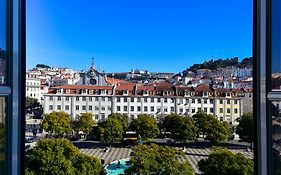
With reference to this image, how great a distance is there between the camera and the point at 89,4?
13.6 meters

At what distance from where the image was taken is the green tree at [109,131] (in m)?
7.61

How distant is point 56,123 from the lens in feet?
26.9

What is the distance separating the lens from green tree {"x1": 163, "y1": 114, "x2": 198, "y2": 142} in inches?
276

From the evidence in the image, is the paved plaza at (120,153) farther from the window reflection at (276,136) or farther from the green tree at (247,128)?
the window reflection at (276,136)

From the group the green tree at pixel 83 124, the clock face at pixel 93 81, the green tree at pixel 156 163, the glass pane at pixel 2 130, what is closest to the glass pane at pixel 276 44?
the glass pane at pixel 2 130

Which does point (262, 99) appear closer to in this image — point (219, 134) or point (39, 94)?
point (219, 134)

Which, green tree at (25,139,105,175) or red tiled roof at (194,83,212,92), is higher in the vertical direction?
red tiled roof at (194,83,212,92)

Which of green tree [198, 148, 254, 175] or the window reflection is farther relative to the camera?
green tree [198, 148, 254, 175]

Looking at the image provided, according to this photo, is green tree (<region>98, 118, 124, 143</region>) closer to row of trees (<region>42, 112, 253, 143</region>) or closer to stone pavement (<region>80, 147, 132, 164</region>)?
row of trees (<region>42, 112, 253, 143</region>)

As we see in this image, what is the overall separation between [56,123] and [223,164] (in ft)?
17.7

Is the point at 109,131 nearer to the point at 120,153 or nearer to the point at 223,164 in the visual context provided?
the point at 120,153

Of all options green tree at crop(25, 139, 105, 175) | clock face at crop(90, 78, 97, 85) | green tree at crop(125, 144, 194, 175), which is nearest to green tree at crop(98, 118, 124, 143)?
green tree at crop(25, 139, 105, 175)

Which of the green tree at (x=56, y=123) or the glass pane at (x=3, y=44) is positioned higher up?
the glass pane at (x=3, y=44)

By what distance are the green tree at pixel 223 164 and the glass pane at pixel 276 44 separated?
3258mm
